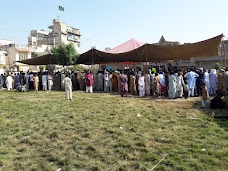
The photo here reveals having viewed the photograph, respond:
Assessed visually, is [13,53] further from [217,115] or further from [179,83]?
[217,115]

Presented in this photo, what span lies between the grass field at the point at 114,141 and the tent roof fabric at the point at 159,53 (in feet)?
16.7

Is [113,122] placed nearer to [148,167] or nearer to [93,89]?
[148,167]

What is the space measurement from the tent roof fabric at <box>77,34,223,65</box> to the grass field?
5081 millimetres

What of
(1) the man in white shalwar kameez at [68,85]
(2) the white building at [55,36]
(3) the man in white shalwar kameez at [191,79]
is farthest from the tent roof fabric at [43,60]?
(2) the white building at [55,36]

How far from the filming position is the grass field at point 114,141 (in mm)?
4277

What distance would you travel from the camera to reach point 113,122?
7129mm

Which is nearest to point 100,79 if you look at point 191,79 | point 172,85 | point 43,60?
point 172,85

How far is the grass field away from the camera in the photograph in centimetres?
428

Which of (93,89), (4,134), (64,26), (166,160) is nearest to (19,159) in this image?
(4,134)

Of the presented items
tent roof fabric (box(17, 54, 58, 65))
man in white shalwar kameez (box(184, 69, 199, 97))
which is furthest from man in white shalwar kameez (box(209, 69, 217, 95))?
tent roof fabric (box(17, 54, 58, 65))

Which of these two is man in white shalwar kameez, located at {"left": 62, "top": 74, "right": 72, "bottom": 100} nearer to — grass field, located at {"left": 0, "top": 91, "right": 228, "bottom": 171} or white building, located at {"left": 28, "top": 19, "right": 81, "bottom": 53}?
grass field, located at {"left": 0, "top": 91, "right": 228, "bottom": 171}

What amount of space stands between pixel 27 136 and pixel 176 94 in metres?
8.09

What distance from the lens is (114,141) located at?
5.43m

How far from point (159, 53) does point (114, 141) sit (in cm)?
1021
